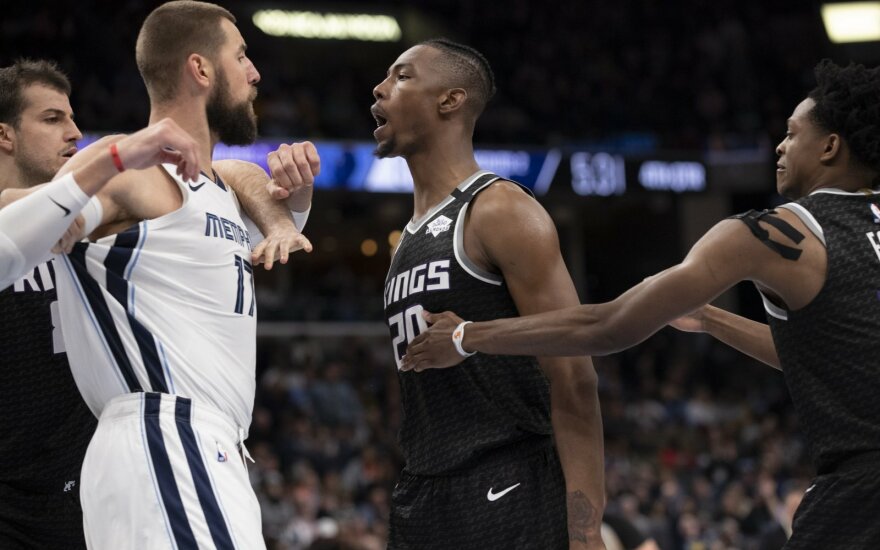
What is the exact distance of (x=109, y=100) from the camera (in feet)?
64.5

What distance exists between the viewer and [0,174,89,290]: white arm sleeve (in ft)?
11.9

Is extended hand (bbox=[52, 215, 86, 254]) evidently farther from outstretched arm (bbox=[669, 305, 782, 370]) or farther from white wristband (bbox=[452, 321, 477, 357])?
outstretched arm (bbox=[669, 305, 782, 370])

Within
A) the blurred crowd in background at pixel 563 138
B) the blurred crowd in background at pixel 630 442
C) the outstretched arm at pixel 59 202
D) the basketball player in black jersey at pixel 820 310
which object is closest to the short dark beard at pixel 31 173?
the outstretched arm at pixel 59 202

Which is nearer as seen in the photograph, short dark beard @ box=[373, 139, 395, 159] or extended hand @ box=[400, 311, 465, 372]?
extended hand @ box=[400, 311, 465, 372]

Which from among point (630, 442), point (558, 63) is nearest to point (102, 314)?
point (630, 442)

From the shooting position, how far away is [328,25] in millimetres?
27125

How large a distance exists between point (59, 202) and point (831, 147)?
2559 mm

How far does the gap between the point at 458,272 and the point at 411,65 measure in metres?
1.02

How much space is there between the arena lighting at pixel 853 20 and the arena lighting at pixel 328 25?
12.8m

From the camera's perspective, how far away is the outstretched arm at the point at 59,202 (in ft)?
11.9

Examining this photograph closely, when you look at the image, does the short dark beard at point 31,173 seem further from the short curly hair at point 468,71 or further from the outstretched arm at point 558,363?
the outstretched arm at point 558,363

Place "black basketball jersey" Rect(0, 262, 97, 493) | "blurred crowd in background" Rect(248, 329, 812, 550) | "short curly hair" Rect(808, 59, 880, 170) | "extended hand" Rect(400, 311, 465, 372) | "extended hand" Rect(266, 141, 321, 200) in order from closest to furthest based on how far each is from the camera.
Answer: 1. "short curly hair" Rect(808, 59, 880, 170)
2. "extended hand" Rect(400, 311, 465, 372)
3. "black basketball jersey" Rect(0, 262, 97, 493)
4. "extended hand" Rect(266, 141, 321, 200)
5. "blurred crowd in background" Rect(248, 329, 812, 550)

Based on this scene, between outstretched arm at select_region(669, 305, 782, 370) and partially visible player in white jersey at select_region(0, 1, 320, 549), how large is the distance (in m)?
1.61

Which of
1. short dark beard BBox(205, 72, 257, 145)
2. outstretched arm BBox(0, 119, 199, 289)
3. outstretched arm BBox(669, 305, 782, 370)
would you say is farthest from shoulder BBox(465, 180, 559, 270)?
outstretched arm BBox(0, 119, 199, 289)
